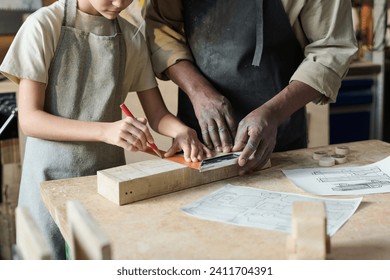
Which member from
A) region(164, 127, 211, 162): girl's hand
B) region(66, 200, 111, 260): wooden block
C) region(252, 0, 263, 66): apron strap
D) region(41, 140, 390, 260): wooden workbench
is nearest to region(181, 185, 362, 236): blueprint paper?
region(41, 140, 390, 260): wooden workbench

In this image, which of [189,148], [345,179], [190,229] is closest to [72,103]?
[189,148]

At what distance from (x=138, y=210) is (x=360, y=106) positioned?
2806 mm

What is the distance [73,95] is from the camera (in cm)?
149

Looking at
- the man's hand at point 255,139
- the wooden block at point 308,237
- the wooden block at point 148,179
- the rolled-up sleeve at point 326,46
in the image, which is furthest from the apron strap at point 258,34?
the wooden block at point 308,237

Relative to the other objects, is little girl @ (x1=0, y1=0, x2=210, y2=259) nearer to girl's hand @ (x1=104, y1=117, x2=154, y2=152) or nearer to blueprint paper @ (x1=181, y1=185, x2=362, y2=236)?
girl's hand @ (x1=104, y1=117, x2=154, y2=152)

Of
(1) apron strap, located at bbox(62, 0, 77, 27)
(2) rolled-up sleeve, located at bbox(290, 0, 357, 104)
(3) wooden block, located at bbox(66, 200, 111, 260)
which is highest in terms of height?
(1) apron strap, located at bbox(62, 0, 77, 27)

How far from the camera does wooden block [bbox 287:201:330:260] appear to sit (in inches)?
33.3

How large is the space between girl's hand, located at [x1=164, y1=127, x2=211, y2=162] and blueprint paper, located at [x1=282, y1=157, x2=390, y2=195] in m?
0.21

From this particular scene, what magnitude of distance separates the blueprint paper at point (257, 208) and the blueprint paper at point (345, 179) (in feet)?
0.22

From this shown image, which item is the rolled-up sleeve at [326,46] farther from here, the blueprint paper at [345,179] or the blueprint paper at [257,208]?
the blueprint paper at [257,208]

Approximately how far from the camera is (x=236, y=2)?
5.55 feet

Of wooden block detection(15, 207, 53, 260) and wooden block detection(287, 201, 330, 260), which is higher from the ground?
wooden block detection(15, 207, 53, 260)

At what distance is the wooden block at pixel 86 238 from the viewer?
0.67 meters

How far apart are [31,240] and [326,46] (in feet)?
3.98
